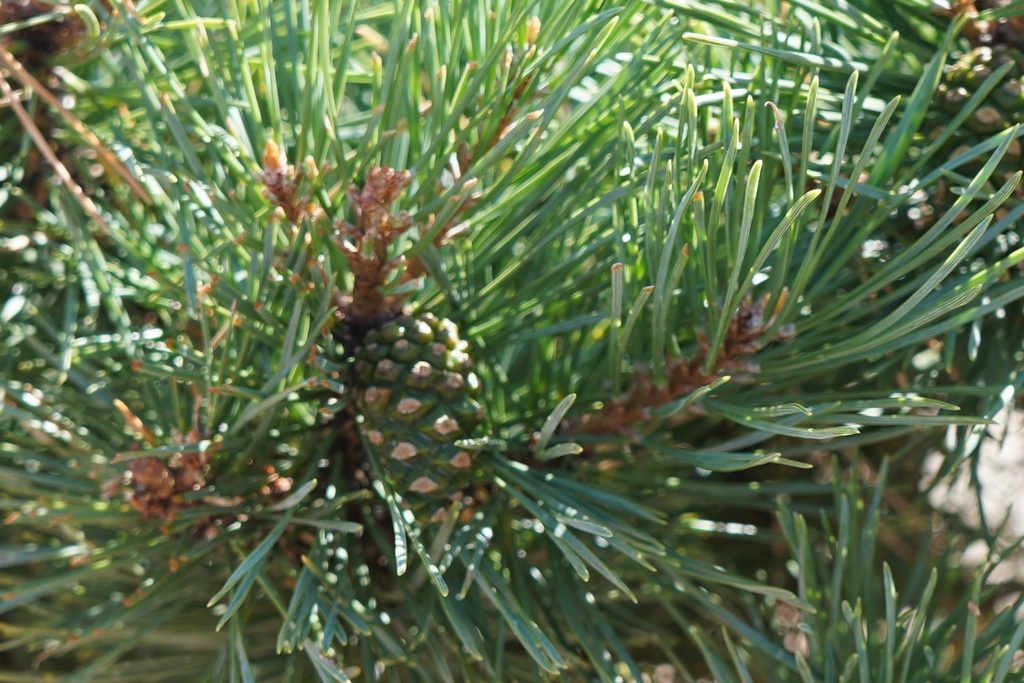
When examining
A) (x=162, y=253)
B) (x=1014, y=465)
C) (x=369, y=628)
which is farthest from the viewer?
(x=1014, y=465)

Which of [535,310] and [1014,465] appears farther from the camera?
[1014,465]

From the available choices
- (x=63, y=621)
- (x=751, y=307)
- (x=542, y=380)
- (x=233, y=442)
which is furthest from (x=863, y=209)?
(x=63, y=621)

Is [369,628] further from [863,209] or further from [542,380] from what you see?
[863,209]

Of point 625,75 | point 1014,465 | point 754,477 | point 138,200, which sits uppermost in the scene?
point 625,75

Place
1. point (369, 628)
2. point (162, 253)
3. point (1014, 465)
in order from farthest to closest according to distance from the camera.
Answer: point (1014, 465)
point (162, 253)
point (369, 628)
